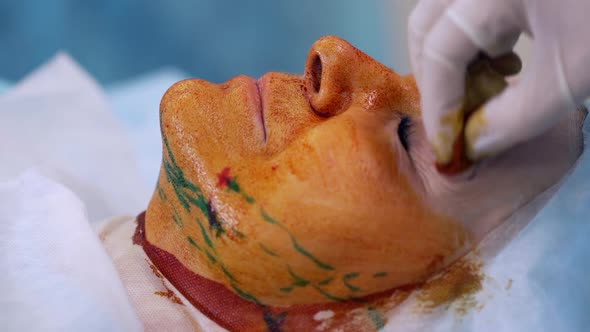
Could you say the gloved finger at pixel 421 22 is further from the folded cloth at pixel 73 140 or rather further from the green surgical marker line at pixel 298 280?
the folded cloth at pixel 73 140

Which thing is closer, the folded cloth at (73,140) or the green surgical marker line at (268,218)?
the green surgical marker line at (268,218)

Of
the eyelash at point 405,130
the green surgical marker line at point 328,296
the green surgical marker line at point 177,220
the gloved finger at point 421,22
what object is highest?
the gloved finger at point 421,22

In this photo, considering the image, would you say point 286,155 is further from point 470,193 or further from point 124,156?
point 124,156

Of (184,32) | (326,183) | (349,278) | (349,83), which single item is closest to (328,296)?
(349,278)

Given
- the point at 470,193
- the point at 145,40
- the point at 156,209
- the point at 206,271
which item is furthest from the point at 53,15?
the point at 470,193

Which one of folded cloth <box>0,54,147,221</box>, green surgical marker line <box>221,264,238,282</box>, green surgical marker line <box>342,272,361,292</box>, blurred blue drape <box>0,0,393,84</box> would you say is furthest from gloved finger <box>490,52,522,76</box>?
blurred blue drape <box>0,0,393,84</box>

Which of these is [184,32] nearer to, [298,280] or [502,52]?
[298,280]

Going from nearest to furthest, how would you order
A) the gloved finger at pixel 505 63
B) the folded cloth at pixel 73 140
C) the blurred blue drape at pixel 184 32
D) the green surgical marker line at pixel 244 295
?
the gloved finger at pixel 505 63 < the green surgical marker line at pixel 244 295 < the folded cloth at pixel 73 140 < the blurred blue drape at pixel 184 32

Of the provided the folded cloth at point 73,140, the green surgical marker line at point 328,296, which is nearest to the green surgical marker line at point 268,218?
the green surgical marker line at point 328,296
